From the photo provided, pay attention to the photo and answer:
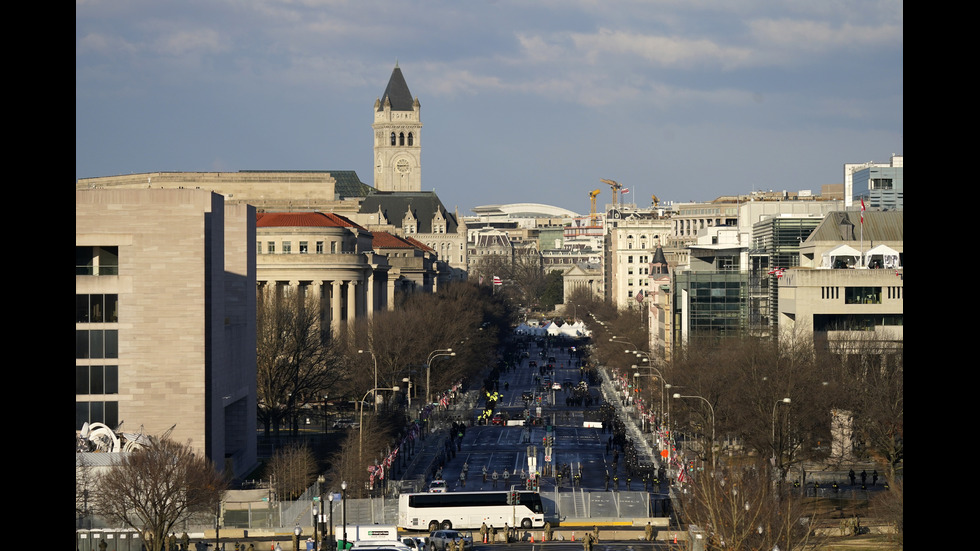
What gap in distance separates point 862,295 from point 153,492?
2163 inches

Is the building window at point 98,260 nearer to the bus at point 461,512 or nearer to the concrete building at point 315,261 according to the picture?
the bus at point 461,512

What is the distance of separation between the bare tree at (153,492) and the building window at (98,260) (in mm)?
12335

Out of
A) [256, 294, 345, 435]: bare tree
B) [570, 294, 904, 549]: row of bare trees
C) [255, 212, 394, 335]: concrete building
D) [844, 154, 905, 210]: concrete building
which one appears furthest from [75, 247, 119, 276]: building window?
[844, 154, 905, 210]: concrete building

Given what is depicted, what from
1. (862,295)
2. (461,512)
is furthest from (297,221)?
(461,512)

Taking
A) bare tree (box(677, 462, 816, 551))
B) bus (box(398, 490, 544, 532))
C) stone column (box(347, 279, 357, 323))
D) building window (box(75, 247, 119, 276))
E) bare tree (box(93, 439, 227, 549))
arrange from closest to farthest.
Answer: bare tree (box(677, 462, 816, 551)) < bare tree (box(93, 439, 227, 549)) < bus (box(398, 490, 544, 532)) < building window (box(75, 247, 119, 276)) < stone column (box(347, 279, 357, 323))

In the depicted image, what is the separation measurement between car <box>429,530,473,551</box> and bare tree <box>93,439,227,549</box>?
28.4 feet

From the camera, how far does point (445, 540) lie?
180ft

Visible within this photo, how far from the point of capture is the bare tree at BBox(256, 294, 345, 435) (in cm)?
9250

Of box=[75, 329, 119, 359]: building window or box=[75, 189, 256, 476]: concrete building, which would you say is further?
box=[75, 329, 119, 359]: building window

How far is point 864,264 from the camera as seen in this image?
98062 mm

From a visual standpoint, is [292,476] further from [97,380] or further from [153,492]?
[153,492]

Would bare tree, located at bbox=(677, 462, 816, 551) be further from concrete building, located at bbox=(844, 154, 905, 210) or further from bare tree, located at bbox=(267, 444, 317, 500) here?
concrete building, located at bbox=(844, 154, 905, 210)

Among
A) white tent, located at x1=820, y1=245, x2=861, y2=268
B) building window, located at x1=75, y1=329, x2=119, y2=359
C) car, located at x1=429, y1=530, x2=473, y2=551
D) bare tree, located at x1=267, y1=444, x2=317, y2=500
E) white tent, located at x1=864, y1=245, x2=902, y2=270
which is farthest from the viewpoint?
white tent, located at x1=820, y1=245, x2=861, y2=268

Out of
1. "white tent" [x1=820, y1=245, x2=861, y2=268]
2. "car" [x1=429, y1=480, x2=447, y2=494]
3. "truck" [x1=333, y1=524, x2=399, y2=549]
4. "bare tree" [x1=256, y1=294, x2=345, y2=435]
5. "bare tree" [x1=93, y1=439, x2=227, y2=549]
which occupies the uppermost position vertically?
"white tent" [x1=820, y1=245, x2=861, y2=268]
